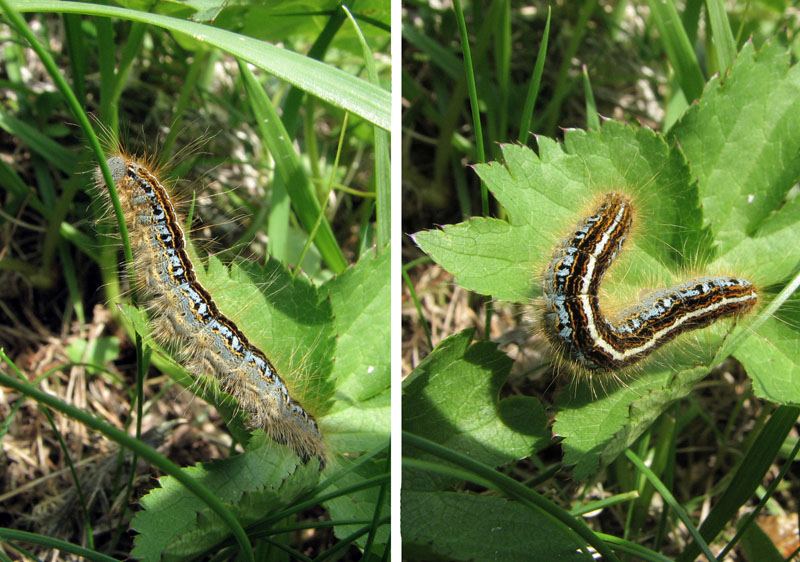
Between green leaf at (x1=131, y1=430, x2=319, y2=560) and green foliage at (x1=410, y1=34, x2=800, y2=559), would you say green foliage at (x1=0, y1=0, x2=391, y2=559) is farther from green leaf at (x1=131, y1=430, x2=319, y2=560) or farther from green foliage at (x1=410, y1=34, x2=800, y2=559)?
green foliage at (x1=410, y1=34, x2=800, y2=559)

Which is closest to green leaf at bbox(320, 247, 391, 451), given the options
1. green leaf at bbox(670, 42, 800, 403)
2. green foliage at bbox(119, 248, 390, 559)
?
green foliage at bbox(119, 248, 390, 559)

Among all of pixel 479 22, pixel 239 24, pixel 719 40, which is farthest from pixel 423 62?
pixel 719 40

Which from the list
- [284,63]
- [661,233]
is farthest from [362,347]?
[661,233]

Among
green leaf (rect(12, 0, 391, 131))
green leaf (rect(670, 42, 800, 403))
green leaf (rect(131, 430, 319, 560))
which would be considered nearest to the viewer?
green leaf (rect(131, 430, 319, 560))

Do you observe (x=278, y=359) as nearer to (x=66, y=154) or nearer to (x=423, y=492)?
(x=423, y=492)

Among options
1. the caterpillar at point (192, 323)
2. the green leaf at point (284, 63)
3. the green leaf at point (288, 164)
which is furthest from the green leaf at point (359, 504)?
the green leaf at point (284, 63)

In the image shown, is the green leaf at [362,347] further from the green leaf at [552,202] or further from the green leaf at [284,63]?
the green leaf at [284,63]
